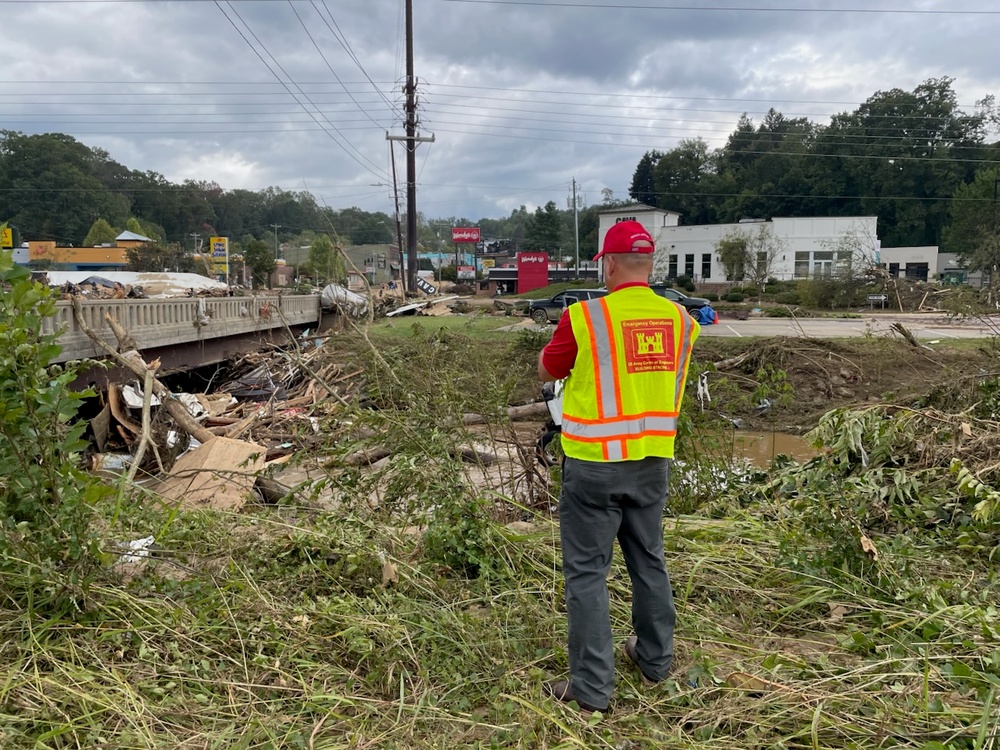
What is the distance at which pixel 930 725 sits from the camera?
2.46 m

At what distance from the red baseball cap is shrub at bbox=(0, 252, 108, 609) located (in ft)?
7.93

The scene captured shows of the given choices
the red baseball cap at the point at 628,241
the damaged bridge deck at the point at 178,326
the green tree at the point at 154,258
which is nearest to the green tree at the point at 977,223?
the damaged bridge deck at the point at 178,326

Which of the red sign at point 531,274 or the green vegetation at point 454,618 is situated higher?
the red sign at point 531,274

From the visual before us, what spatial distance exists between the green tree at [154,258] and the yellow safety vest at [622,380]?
62.4 m

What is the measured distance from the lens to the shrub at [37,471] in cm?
290

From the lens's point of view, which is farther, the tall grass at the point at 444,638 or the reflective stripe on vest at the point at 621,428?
the reflective stripe on vest at the point at 621,428

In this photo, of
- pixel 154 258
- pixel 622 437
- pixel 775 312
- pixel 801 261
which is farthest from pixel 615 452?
pixel 154 258

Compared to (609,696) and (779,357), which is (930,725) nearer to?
(609,696)

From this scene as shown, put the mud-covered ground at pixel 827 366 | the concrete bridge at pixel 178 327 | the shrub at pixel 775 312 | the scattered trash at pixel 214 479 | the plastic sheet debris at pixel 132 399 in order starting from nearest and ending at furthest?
the scattered trash at pixel 214 479 < the plastic sheet debris at pixel 132 399 < the concrete bridge at pixel 178 327 < the mud-covered ground at pixel 827 366 < the shrub at pixel 775 312

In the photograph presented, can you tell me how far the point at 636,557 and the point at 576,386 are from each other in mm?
791

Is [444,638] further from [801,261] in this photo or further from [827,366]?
[801,261]

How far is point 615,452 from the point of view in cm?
276

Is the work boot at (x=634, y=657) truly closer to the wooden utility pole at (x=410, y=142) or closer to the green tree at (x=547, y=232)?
the wooden utility pole at (x=410, y=142)

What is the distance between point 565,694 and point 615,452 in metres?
1.00
